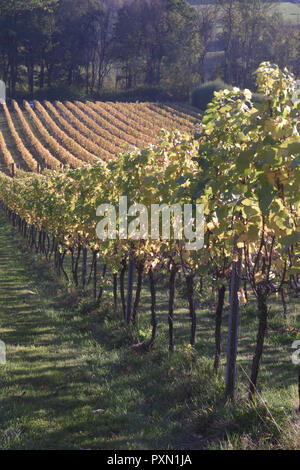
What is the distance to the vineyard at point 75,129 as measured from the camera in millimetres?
41438

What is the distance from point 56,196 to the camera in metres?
12.3

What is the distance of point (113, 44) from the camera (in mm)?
69938

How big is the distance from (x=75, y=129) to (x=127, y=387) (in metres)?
46.3

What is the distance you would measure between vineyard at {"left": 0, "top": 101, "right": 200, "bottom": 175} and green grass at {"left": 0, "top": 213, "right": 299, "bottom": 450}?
1163 inches

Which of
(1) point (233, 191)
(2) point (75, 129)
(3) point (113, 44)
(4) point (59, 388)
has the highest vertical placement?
(3) point (113, 44)

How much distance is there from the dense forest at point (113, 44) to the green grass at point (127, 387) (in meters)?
55.2

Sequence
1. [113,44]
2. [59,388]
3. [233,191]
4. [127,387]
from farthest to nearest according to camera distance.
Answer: [113,44], [59,388], [127,387], [233,191]

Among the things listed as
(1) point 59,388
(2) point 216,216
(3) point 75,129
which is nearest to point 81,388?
(1) point 59,388

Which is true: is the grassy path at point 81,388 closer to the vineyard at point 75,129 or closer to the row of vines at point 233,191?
the row of vines at point 233,191

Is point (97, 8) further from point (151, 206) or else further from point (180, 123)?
point (151, 206)

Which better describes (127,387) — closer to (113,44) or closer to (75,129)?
(75,129)

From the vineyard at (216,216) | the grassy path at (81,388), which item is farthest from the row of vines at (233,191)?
the grassy path at (81,388)

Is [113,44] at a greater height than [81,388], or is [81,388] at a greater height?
[113,44]

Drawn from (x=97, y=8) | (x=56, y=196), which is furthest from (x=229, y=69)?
(x=56, y=196)
